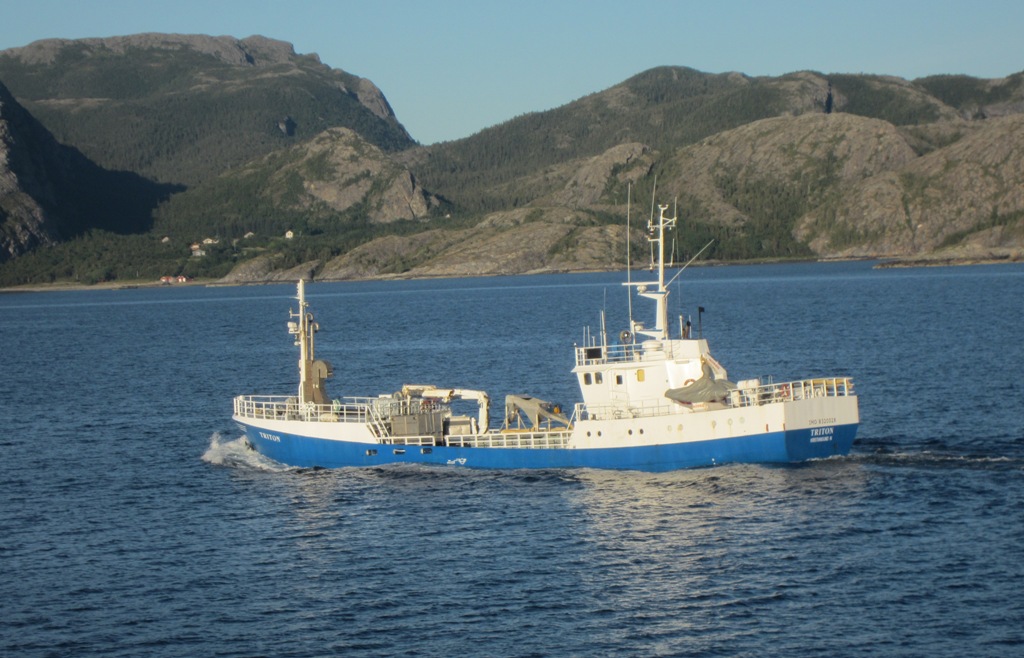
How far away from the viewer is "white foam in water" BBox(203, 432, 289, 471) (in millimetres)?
61000

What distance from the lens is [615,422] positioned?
54031 millimetres

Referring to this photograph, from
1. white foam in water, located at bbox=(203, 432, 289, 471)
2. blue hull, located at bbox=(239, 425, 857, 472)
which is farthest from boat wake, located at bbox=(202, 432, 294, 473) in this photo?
blue hull, located at bbox=(239, 425, 857, 472)

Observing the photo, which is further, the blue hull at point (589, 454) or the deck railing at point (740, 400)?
the deck railing at point (740, 400)

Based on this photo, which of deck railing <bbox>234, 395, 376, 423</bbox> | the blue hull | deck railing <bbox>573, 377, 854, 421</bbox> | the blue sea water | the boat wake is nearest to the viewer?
the blue sea water

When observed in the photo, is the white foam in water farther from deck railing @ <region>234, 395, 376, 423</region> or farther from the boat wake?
deck railing @ <region>234, 395, 376, 423</region>

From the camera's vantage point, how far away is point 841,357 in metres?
97.9

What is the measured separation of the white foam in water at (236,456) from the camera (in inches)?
2402

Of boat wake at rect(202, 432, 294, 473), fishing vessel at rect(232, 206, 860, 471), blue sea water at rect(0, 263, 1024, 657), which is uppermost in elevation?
fishing vessel at rect(232, 206, 860, 471)

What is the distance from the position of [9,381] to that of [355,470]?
188 feet

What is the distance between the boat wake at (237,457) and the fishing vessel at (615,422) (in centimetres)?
59

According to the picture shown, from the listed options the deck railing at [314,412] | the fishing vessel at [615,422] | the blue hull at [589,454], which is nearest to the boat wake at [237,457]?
the fishing vessel at [615,422]

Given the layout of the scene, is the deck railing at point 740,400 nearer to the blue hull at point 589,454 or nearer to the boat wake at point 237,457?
the blue hull at point 589,454

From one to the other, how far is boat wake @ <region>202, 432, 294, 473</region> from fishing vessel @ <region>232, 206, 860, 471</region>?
0.59 m

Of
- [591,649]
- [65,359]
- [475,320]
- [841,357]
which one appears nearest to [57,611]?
[591,649]
